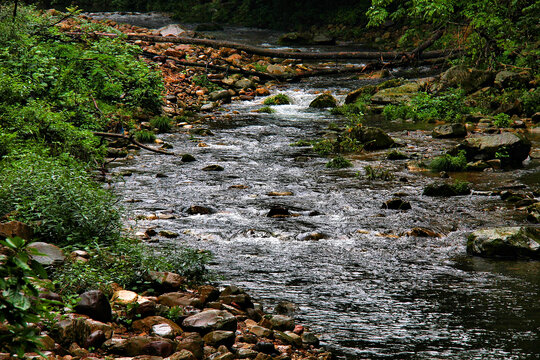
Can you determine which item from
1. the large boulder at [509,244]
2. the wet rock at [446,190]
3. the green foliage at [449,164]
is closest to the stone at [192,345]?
the large boulder at [509,244]

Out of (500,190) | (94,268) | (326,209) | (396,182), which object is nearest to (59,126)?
(94,268)

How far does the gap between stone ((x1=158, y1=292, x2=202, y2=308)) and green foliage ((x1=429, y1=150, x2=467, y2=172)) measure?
23.2ft

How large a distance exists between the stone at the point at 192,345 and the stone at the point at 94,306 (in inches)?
22.7

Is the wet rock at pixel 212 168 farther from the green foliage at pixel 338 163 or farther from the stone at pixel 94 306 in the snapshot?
the stone at pixel 94 306

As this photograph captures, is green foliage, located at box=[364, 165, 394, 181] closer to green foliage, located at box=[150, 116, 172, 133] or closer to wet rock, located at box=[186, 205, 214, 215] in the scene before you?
wet rock, located at box=[186, 205, 214, 215]

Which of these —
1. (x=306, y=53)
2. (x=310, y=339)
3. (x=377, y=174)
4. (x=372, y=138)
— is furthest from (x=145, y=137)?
(x=306, y=53)

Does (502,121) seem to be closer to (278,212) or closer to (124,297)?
(278,212)

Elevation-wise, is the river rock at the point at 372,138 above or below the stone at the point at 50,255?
above

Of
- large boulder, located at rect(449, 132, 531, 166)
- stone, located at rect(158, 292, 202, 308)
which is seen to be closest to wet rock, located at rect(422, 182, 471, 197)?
large boulder, located at rect(449, 132, 531, 166)

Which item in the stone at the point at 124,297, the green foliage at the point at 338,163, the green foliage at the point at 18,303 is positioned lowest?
the stone at the point at 124,297

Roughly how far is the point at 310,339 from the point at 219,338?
81cm

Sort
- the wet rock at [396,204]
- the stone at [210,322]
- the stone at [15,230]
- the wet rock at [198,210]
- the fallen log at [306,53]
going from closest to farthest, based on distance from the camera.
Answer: the stone at [210,322]
the stone at [15,230]
the wet rock at [198,210]
the wet rock at [396,204]
the fallen log at [306,53]

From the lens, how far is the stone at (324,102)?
17.5 m

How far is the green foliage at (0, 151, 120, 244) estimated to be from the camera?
5.21 meters
